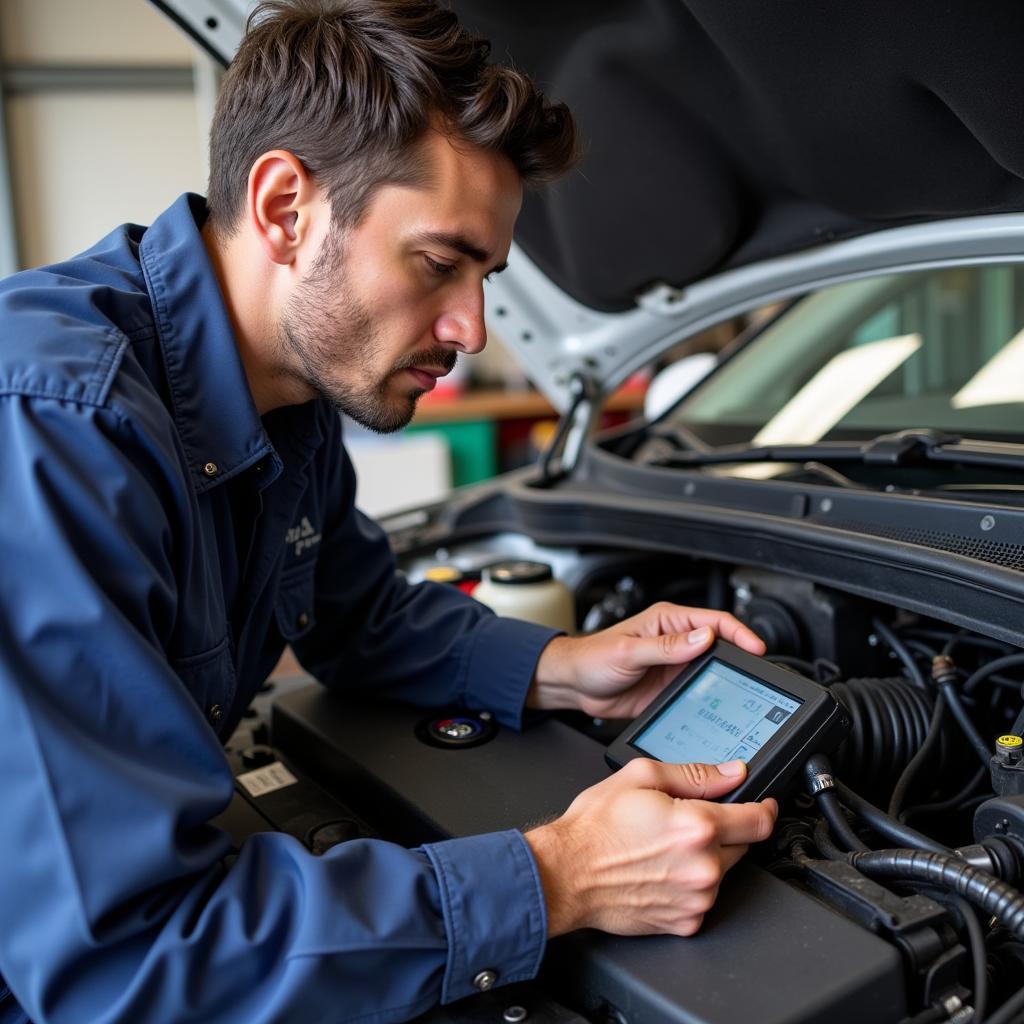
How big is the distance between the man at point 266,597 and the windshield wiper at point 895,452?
1.23ft

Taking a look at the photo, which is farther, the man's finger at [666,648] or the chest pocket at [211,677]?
the man's finger at [666,648]

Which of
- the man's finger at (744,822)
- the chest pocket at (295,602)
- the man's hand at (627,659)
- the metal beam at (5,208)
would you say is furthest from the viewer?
the metal beam at (5,208)

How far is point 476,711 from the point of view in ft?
3.60

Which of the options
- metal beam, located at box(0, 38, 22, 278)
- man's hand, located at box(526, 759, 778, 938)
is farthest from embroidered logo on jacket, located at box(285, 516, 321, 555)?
metal beam, located at box(0, 38, 22, 278)

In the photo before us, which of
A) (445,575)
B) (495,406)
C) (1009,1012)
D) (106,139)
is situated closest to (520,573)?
(445,575)

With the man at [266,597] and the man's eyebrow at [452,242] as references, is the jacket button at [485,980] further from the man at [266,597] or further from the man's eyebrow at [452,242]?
the man's eyebrow at [452,242]

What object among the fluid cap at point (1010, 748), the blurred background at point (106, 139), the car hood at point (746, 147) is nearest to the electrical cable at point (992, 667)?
the fluid cap at point (1010, 748)

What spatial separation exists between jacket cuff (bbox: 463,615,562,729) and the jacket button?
0.37m

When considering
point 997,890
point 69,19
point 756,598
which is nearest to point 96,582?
point 997,890

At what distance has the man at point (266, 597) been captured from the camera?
633mm

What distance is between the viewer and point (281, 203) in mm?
903

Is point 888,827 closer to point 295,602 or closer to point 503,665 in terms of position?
point 503,665

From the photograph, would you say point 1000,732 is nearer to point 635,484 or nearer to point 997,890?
point 997,890

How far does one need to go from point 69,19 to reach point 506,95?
379cm
